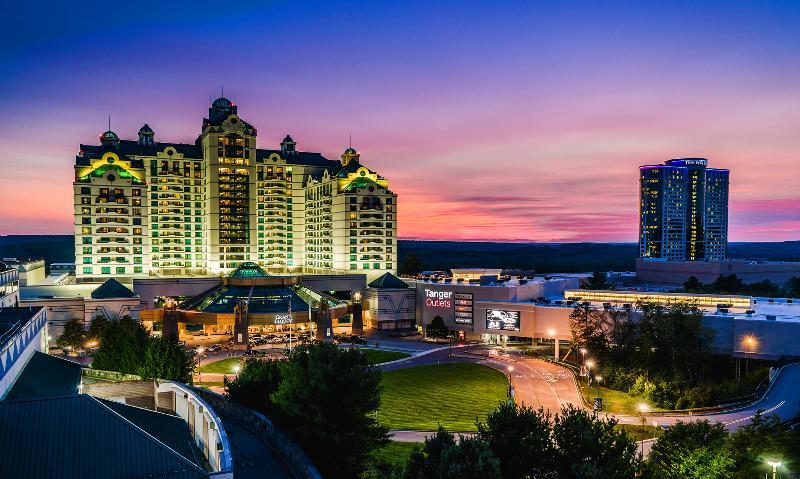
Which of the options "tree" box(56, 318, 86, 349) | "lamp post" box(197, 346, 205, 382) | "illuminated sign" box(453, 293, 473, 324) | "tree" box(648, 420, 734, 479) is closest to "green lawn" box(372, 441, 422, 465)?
"tree" box(648, 420, 734, 479)

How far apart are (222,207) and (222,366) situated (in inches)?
2370

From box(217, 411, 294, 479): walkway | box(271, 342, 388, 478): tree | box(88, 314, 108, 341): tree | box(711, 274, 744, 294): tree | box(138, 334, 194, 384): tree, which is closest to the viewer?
box(217, 411, 294, 479): walkway

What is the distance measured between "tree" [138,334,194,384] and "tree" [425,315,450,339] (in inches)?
1913

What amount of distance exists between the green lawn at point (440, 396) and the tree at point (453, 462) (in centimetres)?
2057

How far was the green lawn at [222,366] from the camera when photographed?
69.7m

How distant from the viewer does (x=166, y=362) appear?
1874 inches

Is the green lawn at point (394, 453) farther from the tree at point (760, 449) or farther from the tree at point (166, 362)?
the tree at point (760, 449)

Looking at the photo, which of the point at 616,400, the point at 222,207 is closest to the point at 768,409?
the point at 616,400

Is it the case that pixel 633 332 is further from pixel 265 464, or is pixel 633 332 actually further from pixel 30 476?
pixel 30 476

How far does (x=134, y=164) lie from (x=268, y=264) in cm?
3724

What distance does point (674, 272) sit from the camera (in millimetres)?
139000

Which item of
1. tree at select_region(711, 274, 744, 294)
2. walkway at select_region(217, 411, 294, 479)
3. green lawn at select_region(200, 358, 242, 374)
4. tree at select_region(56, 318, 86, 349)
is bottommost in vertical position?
green lawn at select_region(200, 358, 242, 374)

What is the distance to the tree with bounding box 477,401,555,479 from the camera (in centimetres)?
2816

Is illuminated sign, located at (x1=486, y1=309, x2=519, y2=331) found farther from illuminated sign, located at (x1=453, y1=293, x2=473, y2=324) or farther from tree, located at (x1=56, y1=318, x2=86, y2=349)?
Answer: tree, located at (x1=56, y1=318, x2=86, y2=349)
